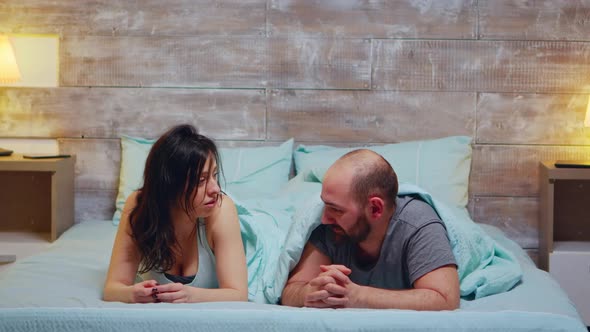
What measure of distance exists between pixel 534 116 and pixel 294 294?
165 cm

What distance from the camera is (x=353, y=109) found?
3.27 meters

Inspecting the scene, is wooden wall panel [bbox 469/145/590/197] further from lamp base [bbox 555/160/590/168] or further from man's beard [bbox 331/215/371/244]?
man's beard [bbox 331/215/371/244]

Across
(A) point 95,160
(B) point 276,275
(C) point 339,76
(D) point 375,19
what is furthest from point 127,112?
(B) point 276,275

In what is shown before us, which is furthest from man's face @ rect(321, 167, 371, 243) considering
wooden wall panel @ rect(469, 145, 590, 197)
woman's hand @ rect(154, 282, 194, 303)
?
wooden wall panel @ rect(469, 145, 590, 197)

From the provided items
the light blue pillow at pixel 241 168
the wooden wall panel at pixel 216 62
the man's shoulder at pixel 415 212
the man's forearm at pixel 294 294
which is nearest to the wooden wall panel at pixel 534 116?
the wooden wall panel at pixel 216 62

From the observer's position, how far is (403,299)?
6.13ft

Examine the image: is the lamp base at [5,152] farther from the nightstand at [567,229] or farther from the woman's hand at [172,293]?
the nightstand at [567,229]

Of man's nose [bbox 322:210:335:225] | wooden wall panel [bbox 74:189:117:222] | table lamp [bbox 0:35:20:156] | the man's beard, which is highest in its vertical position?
table lamp [bbox 0:35:20:156]

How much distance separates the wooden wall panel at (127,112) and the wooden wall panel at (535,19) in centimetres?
93

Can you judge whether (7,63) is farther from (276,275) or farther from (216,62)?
(276,275)

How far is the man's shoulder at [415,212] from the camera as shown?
6.58 ft

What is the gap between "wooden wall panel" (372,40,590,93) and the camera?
10.6 ft

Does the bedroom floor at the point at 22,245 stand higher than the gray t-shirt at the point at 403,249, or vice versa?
the gray t-shirt at the point at 403,249

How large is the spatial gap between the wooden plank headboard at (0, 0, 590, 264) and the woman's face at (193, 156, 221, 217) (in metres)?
1.26
